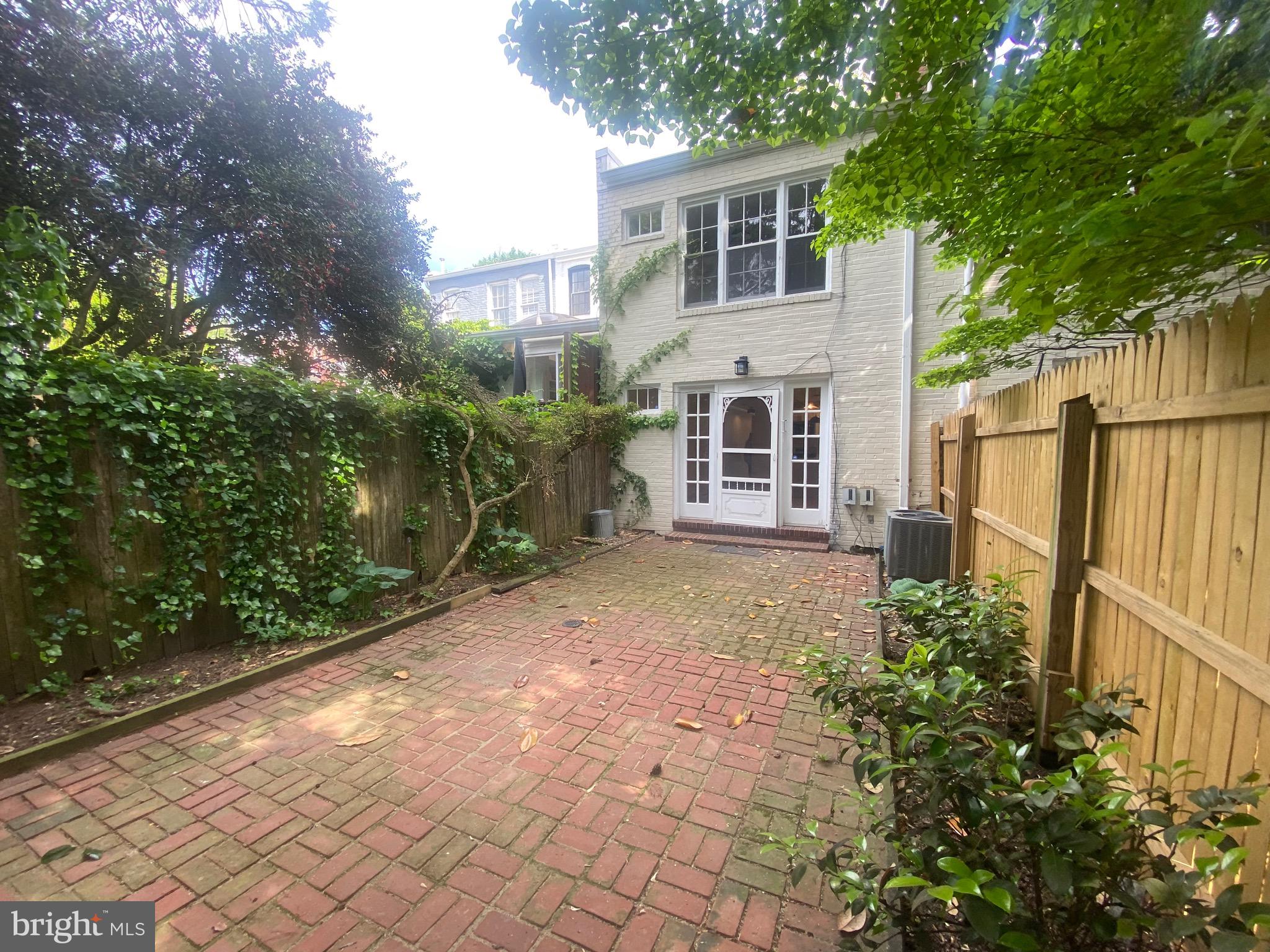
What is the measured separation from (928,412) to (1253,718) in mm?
6547

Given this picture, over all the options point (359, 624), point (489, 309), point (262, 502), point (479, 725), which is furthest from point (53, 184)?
point (489, 309)

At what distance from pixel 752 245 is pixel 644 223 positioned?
7.12 feet

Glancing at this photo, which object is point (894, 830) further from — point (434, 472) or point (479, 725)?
point (434, 472)

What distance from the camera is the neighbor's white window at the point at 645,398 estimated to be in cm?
908

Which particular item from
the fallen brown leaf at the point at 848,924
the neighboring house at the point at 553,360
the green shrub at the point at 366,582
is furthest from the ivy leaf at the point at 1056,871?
the neighboring house at the point at 553,360

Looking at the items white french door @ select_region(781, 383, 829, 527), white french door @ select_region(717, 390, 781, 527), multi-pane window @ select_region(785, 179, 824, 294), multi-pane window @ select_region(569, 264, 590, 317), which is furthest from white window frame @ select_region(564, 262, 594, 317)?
white french door @ select_region(781, 383, 829, 527)

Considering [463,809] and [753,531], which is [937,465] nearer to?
[753,531]

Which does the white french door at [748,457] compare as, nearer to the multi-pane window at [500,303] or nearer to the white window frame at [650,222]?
the white window frame at [650,222]

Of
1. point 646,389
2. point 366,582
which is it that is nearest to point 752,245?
point 646,389

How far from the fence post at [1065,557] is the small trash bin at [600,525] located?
6.43m

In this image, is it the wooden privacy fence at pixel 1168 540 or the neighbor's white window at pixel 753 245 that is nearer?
the wooden privacy fence at pixel 1168 540

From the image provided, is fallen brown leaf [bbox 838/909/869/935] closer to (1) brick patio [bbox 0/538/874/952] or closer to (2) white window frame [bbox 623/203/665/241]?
(1) brick patio [bbox 0/538/874/952]

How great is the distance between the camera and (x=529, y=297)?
1978 centimetres

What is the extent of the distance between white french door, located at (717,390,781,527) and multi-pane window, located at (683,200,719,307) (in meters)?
1.88
